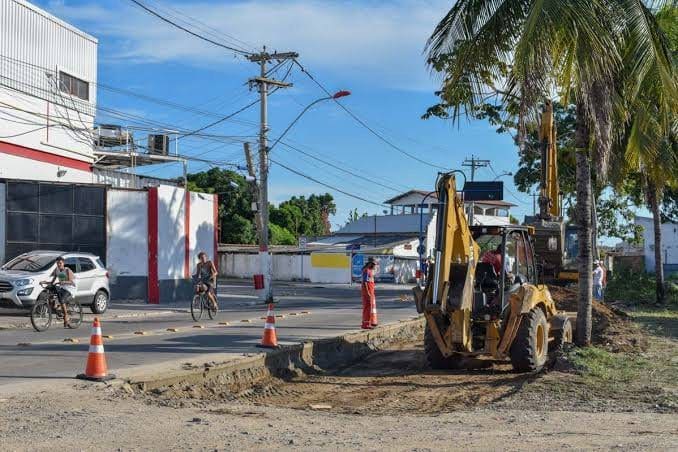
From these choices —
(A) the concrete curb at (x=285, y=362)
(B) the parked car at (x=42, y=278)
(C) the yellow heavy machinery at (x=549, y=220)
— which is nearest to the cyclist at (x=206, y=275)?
(B) the parked car at (x=42, y=278)

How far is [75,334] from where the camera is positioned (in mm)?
16516

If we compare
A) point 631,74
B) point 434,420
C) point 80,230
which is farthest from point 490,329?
point 80,230

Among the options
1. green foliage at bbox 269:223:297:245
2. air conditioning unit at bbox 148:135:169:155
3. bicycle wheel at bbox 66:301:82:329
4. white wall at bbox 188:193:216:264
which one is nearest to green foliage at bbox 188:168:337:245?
green foliage at bbox 269:223:297:245

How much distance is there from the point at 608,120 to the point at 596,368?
14.2 feet

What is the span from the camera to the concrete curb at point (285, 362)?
419 inches

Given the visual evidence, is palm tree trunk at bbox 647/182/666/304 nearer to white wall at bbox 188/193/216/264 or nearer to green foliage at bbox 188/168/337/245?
white wall at bbox 188/193/216/264

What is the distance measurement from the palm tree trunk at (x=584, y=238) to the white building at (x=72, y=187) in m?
17.0

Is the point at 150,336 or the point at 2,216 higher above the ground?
the point at 2,216

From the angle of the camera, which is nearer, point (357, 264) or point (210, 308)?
point (210, 308)

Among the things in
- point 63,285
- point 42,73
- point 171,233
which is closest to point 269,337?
point 63,285

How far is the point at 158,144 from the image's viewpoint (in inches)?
1519

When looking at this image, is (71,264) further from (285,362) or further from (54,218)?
(285,362)

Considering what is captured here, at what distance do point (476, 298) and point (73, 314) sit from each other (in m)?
9.91

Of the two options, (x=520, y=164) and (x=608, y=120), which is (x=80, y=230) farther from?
(x=520, y=164)
